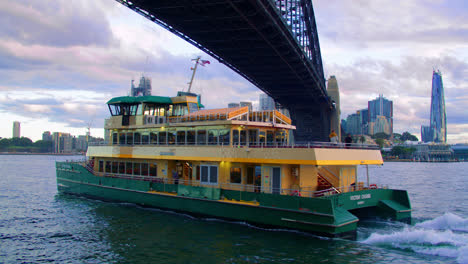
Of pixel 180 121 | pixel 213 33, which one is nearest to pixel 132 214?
pixel 180 121

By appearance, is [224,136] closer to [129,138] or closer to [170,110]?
[170,110]

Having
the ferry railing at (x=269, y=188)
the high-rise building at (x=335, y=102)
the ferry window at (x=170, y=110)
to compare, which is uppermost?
the high-rise building at (x=335, y=102)

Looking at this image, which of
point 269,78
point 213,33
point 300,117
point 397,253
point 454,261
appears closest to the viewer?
point 454,261

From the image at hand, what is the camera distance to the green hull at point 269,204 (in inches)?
599

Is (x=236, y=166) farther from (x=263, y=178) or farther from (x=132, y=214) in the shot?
(x=132, y=214)

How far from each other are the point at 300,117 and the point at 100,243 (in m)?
57.6

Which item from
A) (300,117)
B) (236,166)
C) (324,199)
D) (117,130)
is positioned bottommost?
(324,199)

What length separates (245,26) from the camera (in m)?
32.5

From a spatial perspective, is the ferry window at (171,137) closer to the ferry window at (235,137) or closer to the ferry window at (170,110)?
the ferry window at (170,110)

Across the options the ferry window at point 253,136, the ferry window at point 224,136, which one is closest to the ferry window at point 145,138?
the ferry window at point 224,136

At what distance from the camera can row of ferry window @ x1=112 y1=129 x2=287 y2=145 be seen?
1964 cm

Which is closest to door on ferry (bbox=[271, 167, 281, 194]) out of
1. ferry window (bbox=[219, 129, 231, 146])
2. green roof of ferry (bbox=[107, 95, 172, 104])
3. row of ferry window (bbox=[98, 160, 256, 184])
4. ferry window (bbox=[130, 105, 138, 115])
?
row of ferry window (bbox=[98, 160, 256, 184])

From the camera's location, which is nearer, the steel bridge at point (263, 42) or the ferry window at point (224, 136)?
the ferry window at point (224, 136)

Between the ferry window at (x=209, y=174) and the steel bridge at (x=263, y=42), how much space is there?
13127 mm
